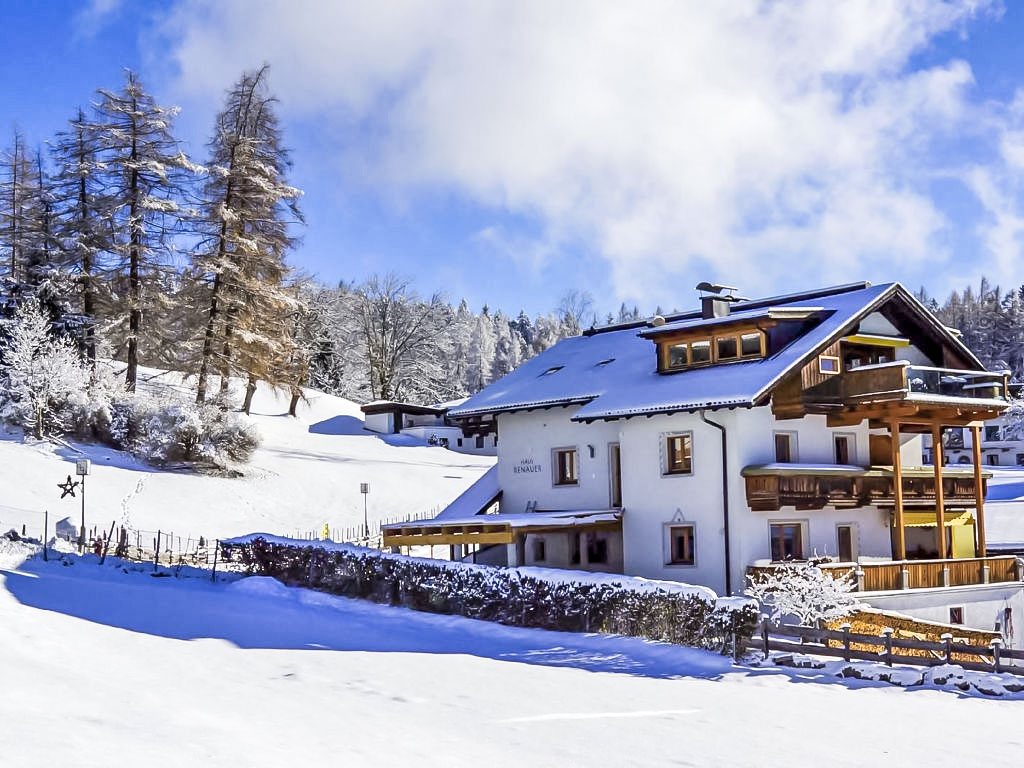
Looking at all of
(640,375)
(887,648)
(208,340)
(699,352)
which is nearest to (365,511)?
(208,340)

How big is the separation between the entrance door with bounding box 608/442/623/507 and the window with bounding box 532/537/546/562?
3.19 metres

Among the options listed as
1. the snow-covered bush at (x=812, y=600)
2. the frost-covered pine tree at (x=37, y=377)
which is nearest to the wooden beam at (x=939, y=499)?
the snow-covered bush at (x=812, y=600)

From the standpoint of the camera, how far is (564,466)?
34656 mm

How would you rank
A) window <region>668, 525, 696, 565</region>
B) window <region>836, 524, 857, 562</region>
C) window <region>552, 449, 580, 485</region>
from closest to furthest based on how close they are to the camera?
window <region>668, 525, 696, 565</region> < window <region>836, 524, 857, 562</region> < window <region>552, 449, 580, 485</region>

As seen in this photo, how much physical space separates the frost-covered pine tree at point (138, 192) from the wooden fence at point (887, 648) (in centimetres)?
3986

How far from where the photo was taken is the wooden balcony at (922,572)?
27.6 meters

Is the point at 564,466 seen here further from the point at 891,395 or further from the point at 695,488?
the point at 891,395

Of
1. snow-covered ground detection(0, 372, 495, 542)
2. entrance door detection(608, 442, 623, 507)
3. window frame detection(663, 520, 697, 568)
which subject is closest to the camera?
window frame detection(663, 520, 697, 568)

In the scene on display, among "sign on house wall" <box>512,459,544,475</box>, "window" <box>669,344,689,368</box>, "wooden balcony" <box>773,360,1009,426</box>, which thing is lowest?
"sign on house wall" <box>512,459,544,475</box>

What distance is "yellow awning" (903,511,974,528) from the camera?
109 feet

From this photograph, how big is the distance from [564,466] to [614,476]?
247 centimetres

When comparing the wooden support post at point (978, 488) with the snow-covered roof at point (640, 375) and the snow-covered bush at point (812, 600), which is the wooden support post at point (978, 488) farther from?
the snow-covered bush at point (812, 600)

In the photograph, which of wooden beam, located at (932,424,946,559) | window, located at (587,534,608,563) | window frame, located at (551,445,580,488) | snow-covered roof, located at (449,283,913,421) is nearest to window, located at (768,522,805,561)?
snow-covered roof, located at (449,283,913,421)

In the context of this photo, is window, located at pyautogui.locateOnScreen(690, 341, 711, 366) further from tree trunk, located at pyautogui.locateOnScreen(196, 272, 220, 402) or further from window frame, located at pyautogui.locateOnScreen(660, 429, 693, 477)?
tree trunk, located at pyautogui.locateOnScreen(196, 272, 220, 402)
